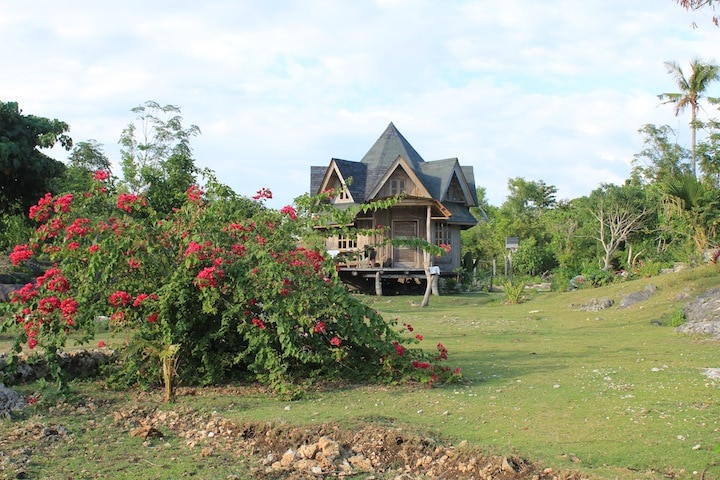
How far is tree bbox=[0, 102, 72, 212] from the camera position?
17078 millimetres

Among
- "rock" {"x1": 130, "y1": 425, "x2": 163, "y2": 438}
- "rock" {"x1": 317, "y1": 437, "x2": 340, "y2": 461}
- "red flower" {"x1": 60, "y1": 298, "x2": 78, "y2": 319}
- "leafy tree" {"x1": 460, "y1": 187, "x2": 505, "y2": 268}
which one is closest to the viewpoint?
"rock" {"x1": 317, "y1": 437, "x2": 340, "y2": 461}

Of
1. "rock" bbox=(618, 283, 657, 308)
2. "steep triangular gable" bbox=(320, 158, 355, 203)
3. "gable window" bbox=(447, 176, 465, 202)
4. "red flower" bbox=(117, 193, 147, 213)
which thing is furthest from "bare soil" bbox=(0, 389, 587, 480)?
"gable window" bbox=(447, 176, 465, 202)

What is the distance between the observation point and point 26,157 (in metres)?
17.3

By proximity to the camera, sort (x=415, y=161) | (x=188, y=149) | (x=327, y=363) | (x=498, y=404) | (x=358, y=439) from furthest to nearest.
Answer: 1. (x=188, y=149)
2. (x=415, y=161)
3. (x=327, y=363)
4. (x=498, y=404)
5. (x=358, y=439)

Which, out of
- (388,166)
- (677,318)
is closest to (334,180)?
(388,166)

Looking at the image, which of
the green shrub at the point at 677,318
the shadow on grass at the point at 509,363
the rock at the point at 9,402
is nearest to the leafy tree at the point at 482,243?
the green shrub at the point at 677,318

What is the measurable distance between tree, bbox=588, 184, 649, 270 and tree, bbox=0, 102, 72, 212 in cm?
3084

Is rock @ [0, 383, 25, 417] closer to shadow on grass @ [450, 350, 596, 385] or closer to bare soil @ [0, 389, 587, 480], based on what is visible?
bare soil @ [0, 389, 587, 480]

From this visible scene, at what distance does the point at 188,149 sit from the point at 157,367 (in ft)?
105

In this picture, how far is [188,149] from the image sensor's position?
128ft

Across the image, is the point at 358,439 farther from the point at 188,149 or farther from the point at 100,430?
the point at 188,149

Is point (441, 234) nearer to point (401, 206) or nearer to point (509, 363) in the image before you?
point (401, 206)

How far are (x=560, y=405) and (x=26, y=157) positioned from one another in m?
14.8

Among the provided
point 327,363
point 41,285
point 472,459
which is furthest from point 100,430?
point 472,459
